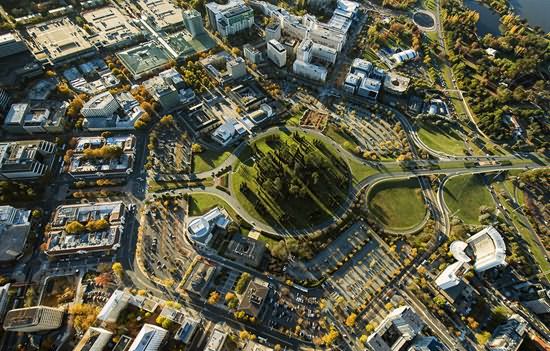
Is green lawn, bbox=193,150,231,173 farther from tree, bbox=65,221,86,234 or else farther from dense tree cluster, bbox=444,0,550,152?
dense tree cluster, bbox=444,0,550,152

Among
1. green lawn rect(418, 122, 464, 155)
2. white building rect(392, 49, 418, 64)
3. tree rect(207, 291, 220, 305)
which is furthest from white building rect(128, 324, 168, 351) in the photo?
white building rect(392, 49, 418, 64)

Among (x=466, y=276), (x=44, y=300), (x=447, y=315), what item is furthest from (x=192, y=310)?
(x=466, y=276)

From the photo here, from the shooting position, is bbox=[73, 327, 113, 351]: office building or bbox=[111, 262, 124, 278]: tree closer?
bbox=[73, 327, 113, 351]: office building

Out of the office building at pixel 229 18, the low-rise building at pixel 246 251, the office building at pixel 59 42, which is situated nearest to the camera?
the low-rise building at pixel 246 251

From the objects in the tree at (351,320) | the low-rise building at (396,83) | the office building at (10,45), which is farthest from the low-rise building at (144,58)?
the tree at (351,320)

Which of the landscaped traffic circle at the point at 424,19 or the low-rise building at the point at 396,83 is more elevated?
the landscaped traffic circle at the point at 424,19

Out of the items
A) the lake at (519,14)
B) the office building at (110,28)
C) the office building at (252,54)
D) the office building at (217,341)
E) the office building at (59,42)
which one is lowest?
the office building at (217,341)

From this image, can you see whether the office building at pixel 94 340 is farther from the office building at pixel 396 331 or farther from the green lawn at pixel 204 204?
the office building at pixel 396 331
